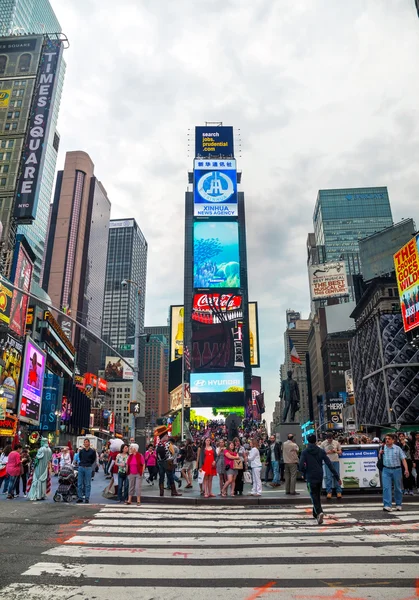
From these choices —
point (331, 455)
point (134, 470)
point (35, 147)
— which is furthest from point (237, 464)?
point (35, 147)

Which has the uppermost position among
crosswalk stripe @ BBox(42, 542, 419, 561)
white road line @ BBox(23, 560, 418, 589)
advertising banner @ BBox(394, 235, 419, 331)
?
advertising banner @ BBox(394, 235, 419, 331)

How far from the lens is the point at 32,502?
43.5 feet

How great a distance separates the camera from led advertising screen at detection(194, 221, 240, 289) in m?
99.3

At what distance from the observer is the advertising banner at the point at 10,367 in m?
43.6

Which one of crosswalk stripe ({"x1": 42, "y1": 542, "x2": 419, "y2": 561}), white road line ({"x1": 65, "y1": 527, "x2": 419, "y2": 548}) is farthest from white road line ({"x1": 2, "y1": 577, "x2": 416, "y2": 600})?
white road line ({"x1": 65, "y1": 527, "x2": 419, "y2": 548})

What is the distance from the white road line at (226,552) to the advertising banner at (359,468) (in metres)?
7.03

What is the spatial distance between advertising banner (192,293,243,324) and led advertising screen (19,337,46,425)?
46.2 metres

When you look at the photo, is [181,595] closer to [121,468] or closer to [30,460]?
[121,468]

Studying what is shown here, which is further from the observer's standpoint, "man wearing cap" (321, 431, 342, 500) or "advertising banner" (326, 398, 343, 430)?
"advertising banner" (326, 398, 343, 430)

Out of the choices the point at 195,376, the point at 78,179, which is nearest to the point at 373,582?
the point at 195,376

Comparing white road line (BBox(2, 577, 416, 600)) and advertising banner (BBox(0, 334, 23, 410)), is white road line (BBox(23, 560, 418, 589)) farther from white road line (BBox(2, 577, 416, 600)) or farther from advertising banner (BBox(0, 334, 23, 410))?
advertising banner (BBox(0, 334, 23, 410))

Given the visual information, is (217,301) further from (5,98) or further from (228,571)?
(228,571)

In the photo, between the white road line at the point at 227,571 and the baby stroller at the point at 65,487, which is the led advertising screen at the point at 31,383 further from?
the white road line at the point at 227,571

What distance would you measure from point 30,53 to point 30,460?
71.9 meters
